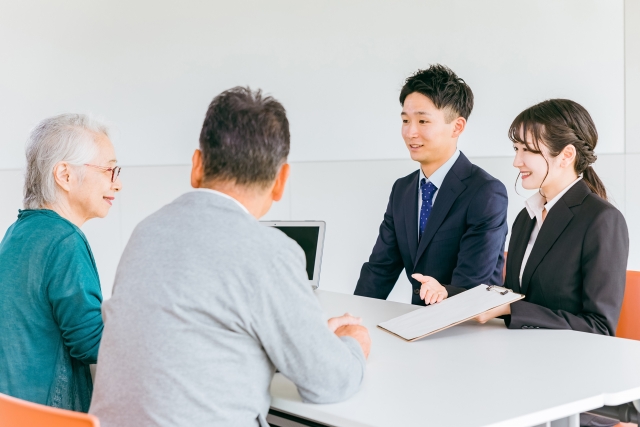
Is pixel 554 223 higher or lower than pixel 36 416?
higher

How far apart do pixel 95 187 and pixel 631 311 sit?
1.79 meters

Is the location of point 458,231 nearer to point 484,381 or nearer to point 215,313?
point 484,381

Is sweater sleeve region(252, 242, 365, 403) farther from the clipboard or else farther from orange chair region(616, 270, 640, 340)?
orange chair region(616, 270, 640, 340)

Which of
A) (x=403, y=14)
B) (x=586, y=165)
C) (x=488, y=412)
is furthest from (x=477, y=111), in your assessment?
(x=488, y=412)

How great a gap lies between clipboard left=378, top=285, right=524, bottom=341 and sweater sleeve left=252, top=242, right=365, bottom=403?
0.55 m

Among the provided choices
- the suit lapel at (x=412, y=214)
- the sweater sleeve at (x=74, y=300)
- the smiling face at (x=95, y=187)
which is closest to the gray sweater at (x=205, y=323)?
the sweater sleeve at (x=74, y=300)

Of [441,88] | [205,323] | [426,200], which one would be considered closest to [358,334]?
[205,323]

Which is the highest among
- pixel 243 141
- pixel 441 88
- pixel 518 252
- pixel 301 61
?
pixel 301 61

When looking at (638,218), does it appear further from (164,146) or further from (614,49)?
(164,146)

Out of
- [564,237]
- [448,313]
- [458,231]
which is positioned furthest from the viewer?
[458,231]

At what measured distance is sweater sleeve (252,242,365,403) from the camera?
1245 mm

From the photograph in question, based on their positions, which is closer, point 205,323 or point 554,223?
point 205,323

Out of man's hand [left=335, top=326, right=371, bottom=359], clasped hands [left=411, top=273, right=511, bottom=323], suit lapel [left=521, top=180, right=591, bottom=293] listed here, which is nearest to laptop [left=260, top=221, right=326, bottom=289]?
clasped hands [left=411, top=273, right=511, bottom=323]

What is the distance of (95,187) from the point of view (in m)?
2.01
